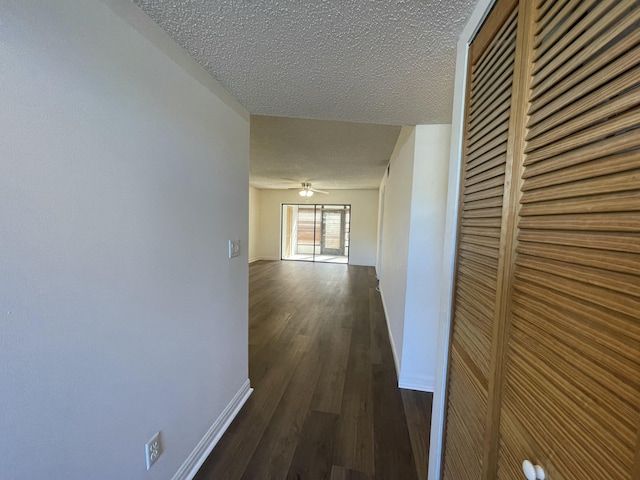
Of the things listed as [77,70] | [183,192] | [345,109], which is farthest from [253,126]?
[77,70]

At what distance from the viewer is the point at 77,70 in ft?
2.55

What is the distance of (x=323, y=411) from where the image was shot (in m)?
1.88

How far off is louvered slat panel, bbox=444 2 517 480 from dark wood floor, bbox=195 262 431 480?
648 mm

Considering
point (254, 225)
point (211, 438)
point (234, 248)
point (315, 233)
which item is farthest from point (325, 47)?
point (315, 233)

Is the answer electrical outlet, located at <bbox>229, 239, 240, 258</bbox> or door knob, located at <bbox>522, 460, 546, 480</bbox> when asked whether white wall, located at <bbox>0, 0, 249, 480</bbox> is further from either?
door knob, located at <bbox>522, 460, 546, 480</bbox>

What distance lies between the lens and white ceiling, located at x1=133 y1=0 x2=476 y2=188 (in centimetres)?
93

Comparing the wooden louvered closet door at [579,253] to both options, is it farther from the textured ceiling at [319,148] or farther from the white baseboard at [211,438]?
the textured ceiling at [319,148]

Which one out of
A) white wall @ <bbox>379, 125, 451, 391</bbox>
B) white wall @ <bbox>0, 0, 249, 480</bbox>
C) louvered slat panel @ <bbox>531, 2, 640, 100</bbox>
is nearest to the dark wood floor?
white wall @ <bbox>379, 125, 451, 391</bbox>

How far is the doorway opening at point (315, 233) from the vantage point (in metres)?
8.16

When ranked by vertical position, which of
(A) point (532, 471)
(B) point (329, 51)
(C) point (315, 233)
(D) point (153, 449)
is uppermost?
(B) point (329, 51)

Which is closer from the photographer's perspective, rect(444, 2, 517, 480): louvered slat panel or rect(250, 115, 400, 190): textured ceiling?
rect(444, 2, 517, 480): louvered slat panel

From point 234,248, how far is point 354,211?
6.16 meters

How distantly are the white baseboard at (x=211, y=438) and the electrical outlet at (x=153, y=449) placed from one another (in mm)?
224

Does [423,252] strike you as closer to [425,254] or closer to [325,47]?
[425,254]
